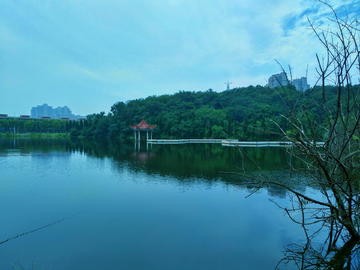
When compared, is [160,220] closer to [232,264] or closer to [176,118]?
[232,264]

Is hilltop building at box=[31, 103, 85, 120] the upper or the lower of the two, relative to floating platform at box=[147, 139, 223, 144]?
upper

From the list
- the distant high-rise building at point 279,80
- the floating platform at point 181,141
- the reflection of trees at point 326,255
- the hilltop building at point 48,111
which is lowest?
the reflection of trees at point 326,255

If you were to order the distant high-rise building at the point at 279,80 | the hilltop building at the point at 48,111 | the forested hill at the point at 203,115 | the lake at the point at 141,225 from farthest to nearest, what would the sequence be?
the hilltop building at the point at 48,111 < the forested hill at the point at 203,115 < the lake at the point at 141,225 < the distant high-rise building at the point at 279,80

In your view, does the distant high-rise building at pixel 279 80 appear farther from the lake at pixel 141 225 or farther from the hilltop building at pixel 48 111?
the hilltop building at pixel 48 111

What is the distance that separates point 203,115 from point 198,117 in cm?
93

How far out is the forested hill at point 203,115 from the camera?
2327cm

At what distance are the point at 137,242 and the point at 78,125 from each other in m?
34.4

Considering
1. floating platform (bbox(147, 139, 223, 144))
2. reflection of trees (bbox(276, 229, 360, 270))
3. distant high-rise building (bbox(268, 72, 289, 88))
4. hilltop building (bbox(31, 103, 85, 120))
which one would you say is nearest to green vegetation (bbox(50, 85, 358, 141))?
floating platform (bbox(147, 139, 223, 144))

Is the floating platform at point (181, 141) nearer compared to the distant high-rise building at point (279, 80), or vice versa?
the distant high-rise building at point (279, 80)

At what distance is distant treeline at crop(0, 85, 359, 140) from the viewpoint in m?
23.0

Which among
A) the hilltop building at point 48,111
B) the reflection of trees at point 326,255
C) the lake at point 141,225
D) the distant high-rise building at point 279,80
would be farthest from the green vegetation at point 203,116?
the hilltop building at point 48,111

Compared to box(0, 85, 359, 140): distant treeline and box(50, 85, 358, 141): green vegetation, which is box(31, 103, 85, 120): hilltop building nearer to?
box(0, 85, 359, 140): distant treeline

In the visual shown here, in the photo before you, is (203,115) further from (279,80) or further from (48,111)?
(48,111)

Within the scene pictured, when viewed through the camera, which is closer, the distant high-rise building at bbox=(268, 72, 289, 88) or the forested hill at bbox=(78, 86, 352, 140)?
the distant high-rise building at bbox=(268, 72, 289, 88)
